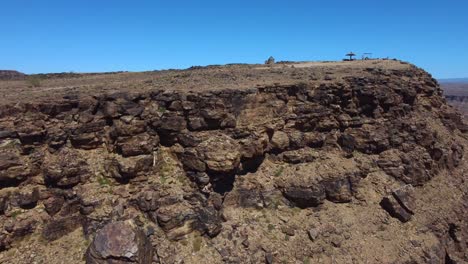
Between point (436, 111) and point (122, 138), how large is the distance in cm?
2798

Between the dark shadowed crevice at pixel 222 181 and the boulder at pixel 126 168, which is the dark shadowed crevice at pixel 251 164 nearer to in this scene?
the dark shadowed crevice at pixel 222 181

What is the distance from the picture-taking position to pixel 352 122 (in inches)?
1014

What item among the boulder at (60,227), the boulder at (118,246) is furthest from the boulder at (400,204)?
the boulder at (60,227)

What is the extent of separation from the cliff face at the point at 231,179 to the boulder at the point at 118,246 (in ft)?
0.19

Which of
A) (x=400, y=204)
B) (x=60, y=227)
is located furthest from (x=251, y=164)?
(x=60, y=227)

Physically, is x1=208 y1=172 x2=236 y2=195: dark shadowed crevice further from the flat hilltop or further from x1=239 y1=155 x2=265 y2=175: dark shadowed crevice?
the flat hilltop

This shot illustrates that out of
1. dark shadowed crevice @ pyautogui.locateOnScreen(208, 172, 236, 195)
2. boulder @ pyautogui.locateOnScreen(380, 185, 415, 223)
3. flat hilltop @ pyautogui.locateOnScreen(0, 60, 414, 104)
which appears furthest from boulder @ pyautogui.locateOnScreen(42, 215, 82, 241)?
boulder @ pyautogui.locateOnScreen(380, 185, 415, 223)

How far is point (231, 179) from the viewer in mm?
21031

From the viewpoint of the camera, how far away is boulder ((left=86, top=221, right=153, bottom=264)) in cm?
1516

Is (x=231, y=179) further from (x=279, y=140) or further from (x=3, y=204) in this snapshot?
(x=3, y=204)

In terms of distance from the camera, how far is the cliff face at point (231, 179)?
17.1m

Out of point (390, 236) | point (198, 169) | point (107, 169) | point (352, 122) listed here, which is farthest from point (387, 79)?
point (107, 169)

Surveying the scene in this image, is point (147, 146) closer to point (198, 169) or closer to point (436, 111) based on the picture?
point (198, 169)

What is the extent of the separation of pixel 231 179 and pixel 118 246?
7.74 m
